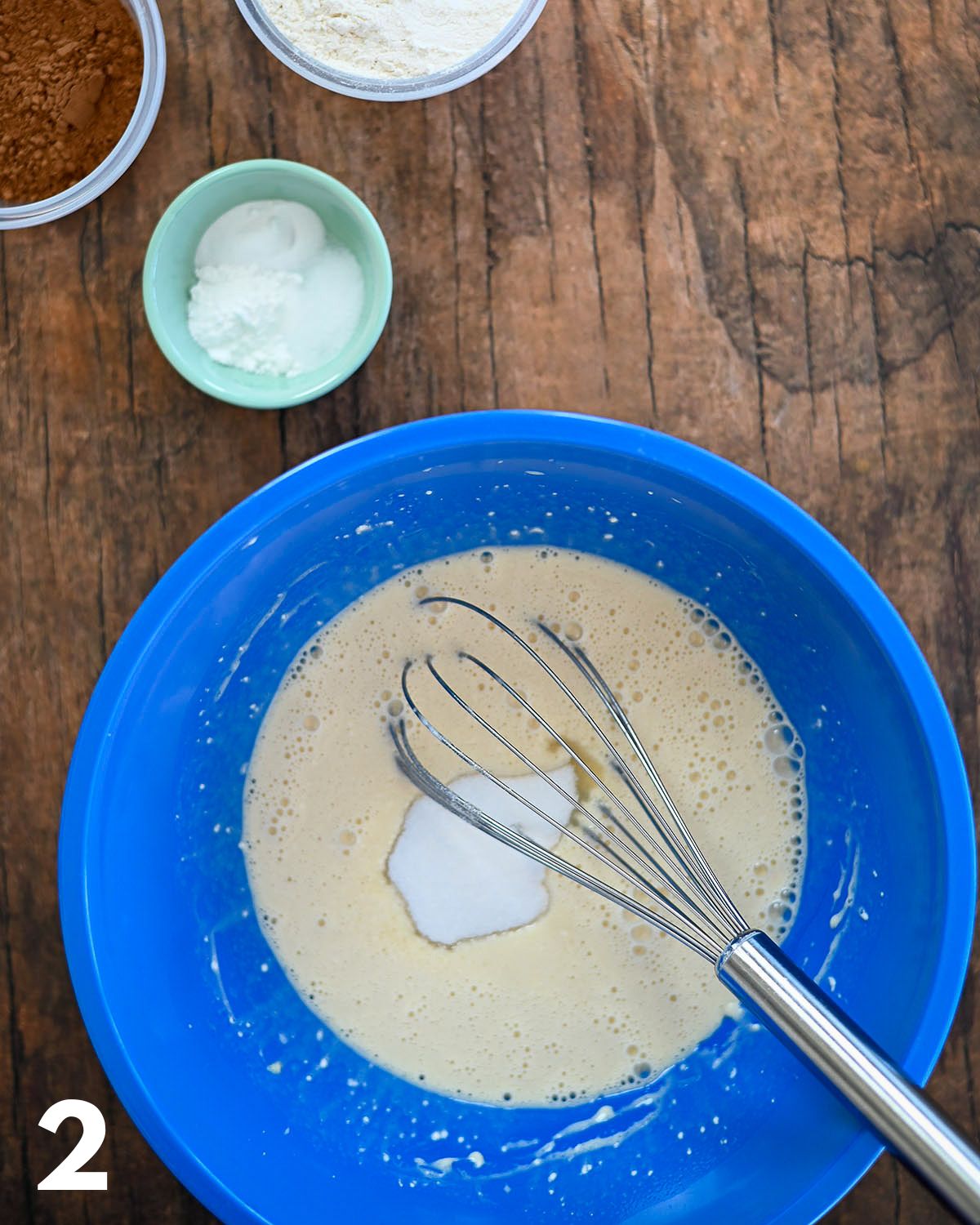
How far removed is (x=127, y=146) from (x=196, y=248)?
0.09 metres

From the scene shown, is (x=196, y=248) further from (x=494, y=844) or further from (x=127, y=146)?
(x=494, y=844)

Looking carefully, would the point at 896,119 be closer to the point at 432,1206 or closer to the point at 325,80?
the point at 325,80

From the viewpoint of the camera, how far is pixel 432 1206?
2.66 ft

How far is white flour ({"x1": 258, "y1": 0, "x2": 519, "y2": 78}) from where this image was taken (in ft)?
2.64

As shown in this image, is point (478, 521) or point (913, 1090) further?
point (478, 521)

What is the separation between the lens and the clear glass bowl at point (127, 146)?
2.62 feet

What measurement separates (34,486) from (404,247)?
0.36m

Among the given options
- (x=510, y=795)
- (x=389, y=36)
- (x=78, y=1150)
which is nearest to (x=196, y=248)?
(x=389, y=36)

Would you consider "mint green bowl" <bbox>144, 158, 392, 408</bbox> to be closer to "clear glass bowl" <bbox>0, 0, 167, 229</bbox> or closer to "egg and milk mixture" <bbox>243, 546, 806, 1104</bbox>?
"clear glass bowl" <bbox>0, 0, 167, 229</bbox>

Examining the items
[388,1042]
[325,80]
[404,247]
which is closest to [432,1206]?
[388,1042]

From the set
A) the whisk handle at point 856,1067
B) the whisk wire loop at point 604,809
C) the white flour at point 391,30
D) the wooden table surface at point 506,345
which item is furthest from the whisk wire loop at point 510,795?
the white flour at point 391,30

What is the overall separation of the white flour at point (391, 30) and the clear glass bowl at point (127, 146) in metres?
0.09

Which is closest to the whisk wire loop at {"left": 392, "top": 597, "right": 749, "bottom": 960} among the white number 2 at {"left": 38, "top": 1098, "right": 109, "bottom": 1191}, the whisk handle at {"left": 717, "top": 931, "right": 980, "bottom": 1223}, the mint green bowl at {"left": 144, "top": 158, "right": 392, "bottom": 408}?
the whisk handle at {"left": 717, "top": 931, "right": 980, "bottom": 1223}

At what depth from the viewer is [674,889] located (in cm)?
79
